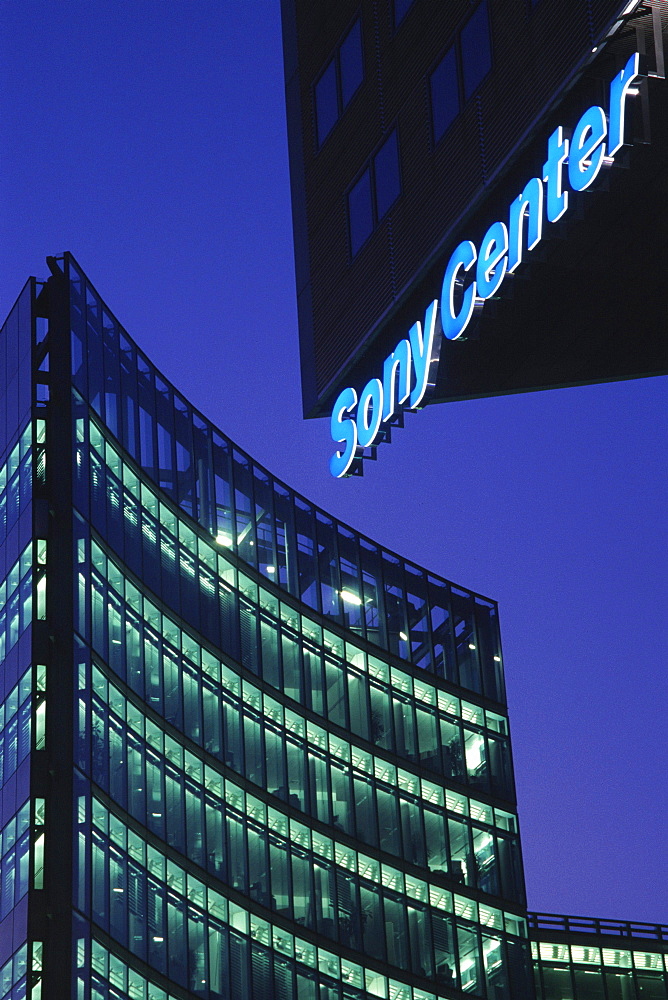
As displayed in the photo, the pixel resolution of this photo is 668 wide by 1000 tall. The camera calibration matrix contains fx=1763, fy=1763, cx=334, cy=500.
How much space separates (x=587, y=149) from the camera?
115 ft

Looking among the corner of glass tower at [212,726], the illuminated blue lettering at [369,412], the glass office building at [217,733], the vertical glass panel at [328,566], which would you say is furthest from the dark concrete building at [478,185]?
the vertical glass panel at [328,566]

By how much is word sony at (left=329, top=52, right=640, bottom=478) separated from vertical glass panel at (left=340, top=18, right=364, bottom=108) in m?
7.92

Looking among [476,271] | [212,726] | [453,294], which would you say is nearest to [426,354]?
[453,294]

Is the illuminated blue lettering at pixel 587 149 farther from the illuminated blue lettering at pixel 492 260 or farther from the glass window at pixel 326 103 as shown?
the glass window at pixel 326 103

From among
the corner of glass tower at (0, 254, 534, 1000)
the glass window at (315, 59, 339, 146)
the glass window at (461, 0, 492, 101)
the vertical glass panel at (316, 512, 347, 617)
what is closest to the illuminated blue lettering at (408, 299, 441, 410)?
the glass window at (461, 0, 492, 101)

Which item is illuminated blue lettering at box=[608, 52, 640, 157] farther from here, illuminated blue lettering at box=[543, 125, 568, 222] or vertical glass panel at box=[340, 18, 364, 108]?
vertical glass panel at box=[340, 18, 364, 108]

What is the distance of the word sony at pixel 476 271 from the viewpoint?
3484 cm

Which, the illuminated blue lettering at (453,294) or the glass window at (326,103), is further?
the glass window at (326,103)

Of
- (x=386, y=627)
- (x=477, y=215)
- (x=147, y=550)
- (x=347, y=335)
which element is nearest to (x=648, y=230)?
(x=477, y=215)

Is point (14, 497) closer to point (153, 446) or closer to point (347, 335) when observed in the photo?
point (153, 446)

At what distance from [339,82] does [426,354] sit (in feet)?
32.7

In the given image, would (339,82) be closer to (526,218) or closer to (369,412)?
(369,412)

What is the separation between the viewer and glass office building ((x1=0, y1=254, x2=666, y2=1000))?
5506 centimetres

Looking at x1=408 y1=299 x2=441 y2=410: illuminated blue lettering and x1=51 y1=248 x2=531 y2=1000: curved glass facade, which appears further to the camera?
x1=51 y1=248 x2=531 y2=1000: curved glass facade
